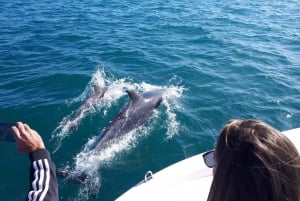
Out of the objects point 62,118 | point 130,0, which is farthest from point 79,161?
point 130,0

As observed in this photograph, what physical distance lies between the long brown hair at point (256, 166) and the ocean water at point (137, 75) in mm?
6612

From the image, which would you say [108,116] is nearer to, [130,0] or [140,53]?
[140,53]

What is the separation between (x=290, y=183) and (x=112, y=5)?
81.5 feet

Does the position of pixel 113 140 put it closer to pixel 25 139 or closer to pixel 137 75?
pixel 137 75

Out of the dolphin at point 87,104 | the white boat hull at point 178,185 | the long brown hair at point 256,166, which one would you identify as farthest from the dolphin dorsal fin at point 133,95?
the long brown hair at point 256,166

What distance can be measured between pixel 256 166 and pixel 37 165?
2668 millimetres

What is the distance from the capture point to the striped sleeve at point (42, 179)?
4.21 meters

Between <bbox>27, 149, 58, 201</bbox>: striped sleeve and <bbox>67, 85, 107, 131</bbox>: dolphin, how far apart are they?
7.17 metres

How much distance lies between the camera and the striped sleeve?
421cm

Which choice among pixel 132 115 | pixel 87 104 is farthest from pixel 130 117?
pixel 87 104

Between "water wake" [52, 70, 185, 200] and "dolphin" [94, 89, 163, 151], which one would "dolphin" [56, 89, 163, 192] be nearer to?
"dolphin" [94, 89, 163, 151]

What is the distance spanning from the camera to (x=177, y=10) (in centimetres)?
2491

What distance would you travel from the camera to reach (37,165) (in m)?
4.36

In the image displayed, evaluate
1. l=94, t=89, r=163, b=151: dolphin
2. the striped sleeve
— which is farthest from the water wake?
the striped sleeve
